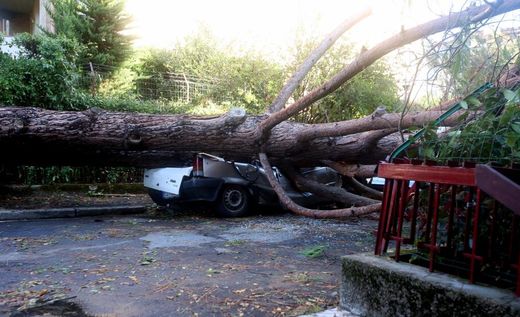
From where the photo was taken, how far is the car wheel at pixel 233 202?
30.3ft

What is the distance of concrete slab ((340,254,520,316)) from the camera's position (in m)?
2.61

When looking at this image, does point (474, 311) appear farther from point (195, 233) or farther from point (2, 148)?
point (2, 148)

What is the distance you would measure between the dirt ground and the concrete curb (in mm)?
370

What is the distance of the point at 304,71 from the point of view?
8.44 metres

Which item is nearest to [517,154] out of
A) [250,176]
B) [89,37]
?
[250,176]

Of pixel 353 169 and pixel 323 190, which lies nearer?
pixel 353 169

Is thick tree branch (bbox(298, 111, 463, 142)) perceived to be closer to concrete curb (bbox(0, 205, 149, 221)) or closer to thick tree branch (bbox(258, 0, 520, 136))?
thick tree branch (bbox(258, 0, 520, 136))

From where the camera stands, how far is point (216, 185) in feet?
29.6

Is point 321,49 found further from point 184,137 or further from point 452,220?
point 452,220

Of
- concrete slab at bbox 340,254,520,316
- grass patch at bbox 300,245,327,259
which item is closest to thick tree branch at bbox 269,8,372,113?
Result: grass patch at bbox 300,245,327,259

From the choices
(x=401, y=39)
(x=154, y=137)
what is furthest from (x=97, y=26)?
(x=401, y=39)

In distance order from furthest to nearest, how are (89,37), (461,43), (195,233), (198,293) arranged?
1. (89,37)
2. (195,233)
3. (198,293)
4. (461,43)

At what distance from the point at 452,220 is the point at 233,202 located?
660cm

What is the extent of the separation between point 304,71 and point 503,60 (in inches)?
172
